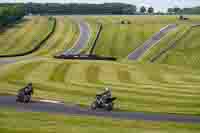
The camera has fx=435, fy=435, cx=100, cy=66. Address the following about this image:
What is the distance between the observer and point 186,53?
107 meters

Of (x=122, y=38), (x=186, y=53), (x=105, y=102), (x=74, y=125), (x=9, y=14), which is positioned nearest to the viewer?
(x=74, y=125)

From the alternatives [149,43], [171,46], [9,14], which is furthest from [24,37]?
[171,46]

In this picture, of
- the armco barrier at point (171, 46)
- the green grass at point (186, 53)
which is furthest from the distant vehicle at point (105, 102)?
the armco barrier at point (171, 46)

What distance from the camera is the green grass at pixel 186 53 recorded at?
96.8 m

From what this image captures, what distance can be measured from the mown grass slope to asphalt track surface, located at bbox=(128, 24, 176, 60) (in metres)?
28.5

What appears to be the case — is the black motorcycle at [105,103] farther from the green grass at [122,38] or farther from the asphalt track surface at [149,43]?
the green grass at [122,38]

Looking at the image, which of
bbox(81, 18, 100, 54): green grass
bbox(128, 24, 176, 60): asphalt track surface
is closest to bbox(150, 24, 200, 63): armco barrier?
bbox(128, 24, 176, 60): asphalt track surface

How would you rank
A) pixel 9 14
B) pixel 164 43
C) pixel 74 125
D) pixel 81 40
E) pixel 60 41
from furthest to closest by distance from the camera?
pixel 9 14
pixel 81 40
pixel 60 41
pixel 164 43
pixel 74 125

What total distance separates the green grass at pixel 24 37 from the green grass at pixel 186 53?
36399 millimetres

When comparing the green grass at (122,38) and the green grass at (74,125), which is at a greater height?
the green grass at (74,125)

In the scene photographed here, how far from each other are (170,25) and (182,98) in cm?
11365

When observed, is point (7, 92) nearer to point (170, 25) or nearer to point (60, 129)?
point (60, 129)

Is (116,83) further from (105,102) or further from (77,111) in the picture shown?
(77,111)

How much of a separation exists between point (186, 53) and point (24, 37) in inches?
2144
